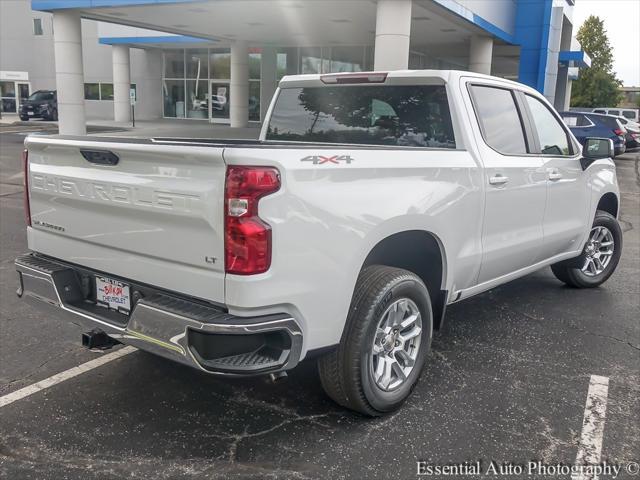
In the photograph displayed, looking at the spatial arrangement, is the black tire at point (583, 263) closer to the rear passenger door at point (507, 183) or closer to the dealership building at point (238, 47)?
the rear passenger door at point (507, 183)

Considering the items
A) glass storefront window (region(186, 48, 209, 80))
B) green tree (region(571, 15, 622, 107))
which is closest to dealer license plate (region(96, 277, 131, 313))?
glass storefront window (region(186, 48, 209, 80))

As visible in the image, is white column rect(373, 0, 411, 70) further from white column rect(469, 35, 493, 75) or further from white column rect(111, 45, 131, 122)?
white column rect(111, 45, 131, 122)

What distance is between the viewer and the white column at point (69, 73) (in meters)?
19.7

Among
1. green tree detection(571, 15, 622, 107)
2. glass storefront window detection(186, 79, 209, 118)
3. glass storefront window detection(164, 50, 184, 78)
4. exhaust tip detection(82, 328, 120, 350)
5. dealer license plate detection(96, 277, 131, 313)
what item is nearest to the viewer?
dealer license plate detection(96, 277, 131, 313)

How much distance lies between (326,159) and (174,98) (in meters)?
35.8

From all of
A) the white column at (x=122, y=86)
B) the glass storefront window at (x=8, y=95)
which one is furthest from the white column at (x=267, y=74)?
the glass storefront window at (x=8, y=95)

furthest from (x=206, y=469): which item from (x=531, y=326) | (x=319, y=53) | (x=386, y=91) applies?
(x=319, y=53)

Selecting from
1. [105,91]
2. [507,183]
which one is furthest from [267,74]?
[507,183]

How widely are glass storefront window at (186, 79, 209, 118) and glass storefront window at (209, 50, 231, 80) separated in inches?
38.0

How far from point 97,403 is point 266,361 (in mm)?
1434

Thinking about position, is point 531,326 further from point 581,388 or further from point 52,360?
point 52,360

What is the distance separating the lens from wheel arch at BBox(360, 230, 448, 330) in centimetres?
364

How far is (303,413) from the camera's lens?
3.62 meters

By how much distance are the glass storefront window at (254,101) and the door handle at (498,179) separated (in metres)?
29.6
